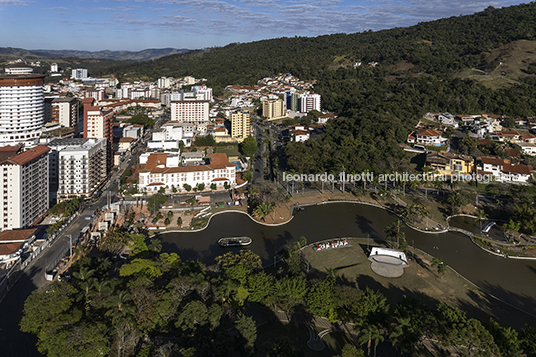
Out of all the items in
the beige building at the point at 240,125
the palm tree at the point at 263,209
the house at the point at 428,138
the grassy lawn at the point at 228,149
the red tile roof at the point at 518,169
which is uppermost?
the beige building at the point at 240,125

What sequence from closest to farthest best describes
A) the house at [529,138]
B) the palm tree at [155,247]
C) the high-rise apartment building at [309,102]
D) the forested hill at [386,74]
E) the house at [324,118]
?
the palm tree at [155,247], the forested hill at [386,74], the house at [529,138], the house at [324,118], the high-rise apartment building at [309,102]

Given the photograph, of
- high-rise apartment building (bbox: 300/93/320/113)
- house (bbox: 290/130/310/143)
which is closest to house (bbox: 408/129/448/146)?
house (bbox: 290/130/310/143)

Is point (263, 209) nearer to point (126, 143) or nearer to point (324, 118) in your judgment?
point (126, 143)

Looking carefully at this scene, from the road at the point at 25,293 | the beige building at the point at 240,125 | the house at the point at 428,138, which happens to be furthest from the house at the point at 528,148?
the road at the point at 25,293

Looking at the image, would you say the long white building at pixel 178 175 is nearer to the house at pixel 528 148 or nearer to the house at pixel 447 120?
the house at pixel 447 120

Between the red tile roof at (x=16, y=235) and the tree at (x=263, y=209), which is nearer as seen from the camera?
the red tile roof at (x=16, y=235)

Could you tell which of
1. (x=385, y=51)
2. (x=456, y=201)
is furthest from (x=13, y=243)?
(x=385, y=51)

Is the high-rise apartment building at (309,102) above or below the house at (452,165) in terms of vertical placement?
above

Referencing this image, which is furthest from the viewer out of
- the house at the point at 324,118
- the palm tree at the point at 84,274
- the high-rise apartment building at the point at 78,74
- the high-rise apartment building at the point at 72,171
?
the high-rise apartment building at the point at 78,74

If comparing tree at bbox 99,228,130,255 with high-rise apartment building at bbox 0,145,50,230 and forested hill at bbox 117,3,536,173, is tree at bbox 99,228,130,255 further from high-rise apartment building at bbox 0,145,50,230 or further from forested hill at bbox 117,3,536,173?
forested hill at bbox 117,3,536,173
